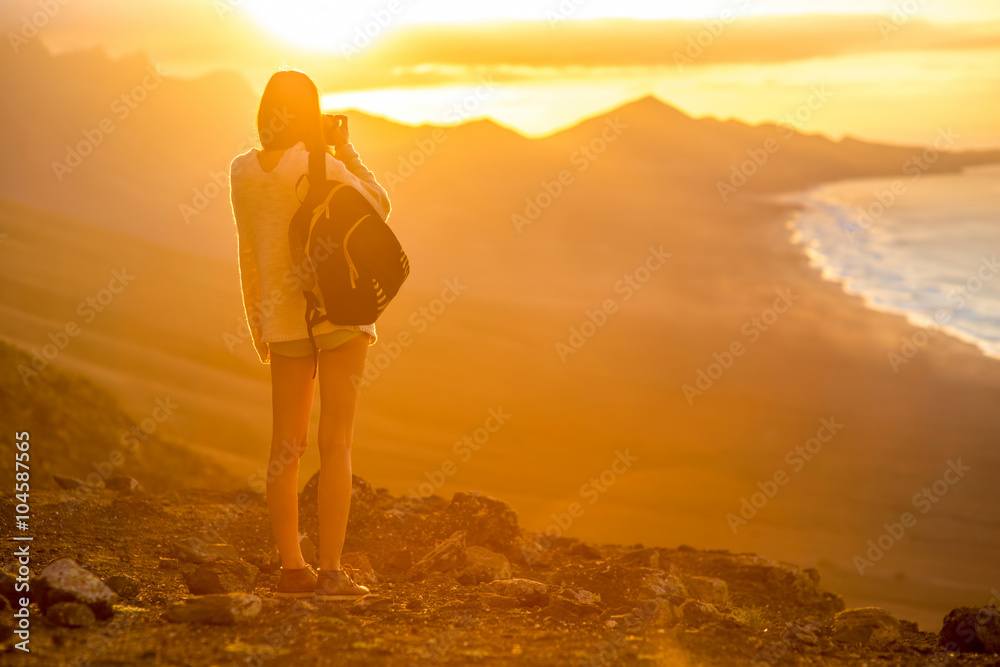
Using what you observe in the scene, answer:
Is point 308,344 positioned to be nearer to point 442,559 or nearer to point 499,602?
point 499,602

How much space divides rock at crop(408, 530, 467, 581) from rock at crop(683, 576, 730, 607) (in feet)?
3.82

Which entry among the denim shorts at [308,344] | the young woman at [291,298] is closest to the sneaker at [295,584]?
the young woman at [291,298]

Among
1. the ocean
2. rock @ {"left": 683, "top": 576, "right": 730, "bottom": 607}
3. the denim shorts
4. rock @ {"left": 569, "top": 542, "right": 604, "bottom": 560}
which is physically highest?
the ocean

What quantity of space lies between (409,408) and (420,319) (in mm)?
9152

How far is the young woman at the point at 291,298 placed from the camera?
384cm

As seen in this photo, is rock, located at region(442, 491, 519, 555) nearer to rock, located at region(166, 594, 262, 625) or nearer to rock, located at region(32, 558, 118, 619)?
rock, located at region(166, 594, 262, 625)

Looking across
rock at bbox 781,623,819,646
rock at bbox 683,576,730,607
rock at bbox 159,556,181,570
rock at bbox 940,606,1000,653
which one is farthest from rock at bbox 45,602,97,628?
rock at bbox 940,606,1000,653

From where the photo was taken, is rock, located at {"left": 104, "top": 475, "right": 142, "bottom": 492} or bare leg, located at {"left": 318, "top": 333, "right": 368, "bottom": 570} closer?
bare leg, located at {"left": 318, "top": 333, "right": 368, "bottom": 570}

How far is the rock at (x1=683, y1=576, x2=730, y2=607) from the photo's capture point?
5.36 metres

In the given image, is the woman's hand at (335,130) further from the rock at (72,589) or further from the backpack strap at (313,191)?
the rock at (72,589)

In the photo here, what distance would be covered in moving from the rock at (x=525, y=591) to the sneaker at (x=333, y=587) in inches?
31.1

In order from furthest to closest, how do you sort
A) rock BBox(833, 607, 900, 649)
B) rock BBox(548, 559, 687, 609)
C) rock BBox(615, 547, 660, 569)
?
rock BBox(615, 547, 660, 569) < rock BBox(548, 559, 687, 609) < rock BBox(833, 607, 900, 649)

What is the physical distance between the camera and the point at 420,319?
32.7m

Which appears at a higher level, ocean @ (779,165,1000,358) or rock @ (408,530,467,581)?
ocean @ (779,165,1000,358)
